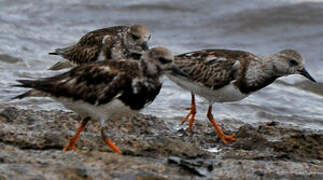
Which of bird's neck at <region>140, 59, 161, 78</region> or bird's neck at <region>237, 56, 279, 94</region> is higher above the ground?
bird's neck at <region>140, 59, 161, 78</region>

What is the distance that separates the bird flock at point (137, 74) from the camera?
425cm

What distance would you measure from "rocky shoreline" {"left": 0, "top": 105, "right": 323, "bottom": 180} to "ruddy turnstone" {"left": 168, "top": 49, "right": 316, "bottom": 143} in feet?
1.24

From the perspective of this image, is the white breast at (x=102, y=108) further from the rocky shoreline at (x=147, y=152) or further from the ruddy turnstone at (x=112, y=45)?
the ruddy turnstone at (x=112, y=45)

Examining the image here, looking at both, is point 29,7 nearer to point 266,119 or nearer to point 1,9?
point 1,9

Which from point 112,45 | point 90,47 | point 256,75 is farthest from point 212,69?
point 90,47

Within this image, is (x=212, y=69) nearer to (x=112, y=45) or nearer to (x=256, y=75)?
(x=256, y=75)

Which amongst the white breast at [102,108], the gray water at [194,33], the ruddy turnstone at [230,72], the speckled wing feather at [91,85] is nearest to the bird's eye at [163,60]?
the speckled wing feather at [91,85]

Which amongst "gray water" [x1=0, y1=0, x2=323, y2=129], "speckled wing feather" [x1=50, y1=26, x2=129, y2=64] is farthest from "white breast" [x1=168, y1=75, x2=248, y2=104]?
"gray water" [x1=0, y1=0, x2=323, y2=129]

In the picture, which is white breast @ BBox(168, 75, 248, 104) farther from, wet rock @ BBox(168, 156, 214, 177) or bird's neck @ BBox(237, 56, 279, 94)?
wet rock @ BBox(168, 156, 214, 177)

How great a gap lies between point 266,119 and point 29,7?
7169 millimetres

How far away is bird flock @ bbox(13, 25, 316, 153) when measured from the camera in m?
4.25

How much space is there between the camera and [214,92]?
575 centimetres

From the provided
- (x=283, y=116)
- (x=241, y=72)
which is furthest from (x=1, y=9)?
(x=241, y=72)

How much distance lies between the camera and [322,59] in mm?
10211
